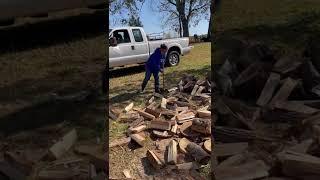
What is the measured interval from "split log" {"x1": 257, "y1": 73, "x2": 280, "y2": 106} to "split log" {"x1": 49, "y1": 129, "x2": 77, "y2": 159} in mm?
1367

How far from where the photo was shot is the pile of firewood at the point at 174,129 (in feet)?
16.9

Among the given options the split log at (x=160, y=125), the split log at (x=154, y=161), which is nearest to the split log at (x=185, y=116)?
the split log at (x=160, y=125)

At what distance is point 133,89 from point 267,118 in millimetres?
6458

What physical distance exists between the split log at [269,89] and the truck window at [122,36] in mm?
8088

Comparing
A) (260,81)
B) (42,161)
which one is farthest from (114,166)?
(260,81)

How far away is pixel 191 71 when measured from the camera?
1077 cm

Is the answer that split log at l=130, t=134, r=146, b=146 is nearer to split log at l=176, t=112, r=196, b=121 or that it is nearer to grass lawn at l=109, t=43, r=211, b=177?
grass lawn at l=109, t=43, r=211, b=177

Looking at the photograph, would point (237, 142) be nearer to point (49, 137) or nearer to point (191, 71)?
point (49, 137)

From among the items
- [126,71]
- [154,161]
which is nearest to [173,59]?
[126,71]

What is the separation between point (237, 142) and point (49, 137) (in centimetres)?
135

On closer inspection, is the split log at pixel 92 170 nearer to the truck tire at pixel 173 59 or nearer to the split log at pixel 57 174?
the split log at pixel 57 174

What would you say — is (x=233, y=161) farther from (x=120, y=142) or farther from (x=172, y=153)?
(x=120, y=142)

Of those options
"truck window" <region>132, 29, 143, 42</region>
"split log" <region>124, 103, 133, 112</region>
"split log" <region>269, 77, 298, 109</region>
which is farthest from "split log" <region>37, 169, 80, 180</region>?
"truck window" <region>132, 29, 143, 42</region>

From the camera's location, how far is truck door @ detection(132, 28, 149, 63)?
1182cm
